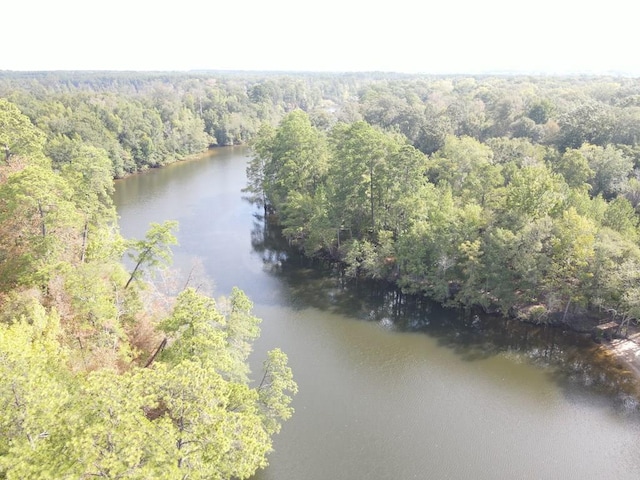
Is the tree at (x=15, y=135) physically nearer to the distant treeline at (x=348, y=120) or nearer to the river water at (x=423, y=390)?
the river water at (x=423, y=390)

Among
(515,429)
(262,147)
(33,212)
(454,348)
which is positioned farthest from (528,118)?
(33,212)

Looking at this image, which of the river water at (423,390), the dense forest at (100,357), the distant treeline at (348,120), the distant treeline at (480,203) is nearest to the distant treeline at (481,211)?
the distant treeline at (480,203)

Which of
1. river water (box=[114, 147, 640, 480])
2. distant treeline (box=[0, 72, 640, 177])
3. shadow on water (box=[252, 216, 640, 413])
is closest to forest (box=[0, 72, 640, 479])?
distant treeline (box=[0, 72, 640, 177])

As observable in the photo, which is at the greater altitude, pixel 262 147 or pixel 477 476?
pixel 262 147

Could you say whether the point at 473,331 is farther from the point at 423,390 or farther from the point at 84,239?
the point at 84,239

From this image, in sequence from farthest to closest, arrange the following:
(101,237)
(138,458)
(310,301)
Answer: (310,301) < (101,237) < (138,458)

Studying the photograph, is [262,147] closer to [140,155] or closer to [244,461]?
[140,155]
